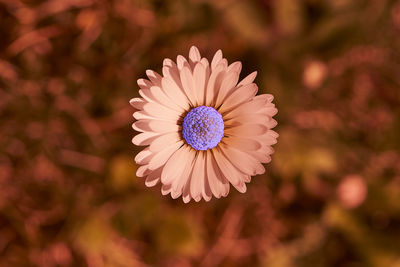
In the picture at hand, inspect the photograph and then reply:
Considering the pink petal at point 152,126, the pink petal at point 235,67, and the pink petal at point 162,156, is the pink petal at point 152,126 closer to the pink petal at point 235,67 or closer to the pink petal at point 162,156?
the pink petal at point 162,156

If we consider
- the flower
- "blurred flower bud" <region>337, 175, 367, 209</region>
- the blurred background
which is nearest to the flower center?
the flower

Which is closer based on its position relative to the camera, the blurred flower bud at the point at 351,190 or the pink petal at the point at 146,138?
the pink petal at the point at 146,138

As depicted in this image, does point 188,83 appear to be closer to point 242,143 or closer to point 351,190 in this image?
point 242,143

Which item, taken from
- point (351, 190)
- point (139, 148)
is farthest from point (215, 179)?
point (351, 190)

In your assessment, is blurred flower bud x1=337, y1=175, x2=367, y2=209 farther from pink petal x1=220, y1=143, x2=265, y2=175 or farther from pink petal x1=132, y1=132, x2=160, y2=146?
pink petal x1=132, y1=132, x2=160, y2=146

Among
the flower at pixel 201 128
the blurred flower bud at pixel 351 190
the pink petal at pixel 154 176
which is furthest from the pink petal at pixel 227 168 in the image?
the blurred flower bud at pixel 351 190

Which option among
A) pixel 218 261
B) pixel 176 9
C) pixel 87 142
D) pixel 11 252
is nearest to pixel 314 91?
pixel 176 9

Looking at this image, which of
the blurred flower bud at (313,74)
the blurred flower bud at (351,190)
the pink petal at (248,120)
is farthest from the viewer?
the blurred flower bud at (351,190)

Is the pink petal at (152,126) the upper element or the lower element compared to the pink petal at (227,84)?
lower

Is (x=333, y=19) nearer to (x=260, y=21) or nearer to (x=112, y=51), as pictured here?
(x=260, y=21)
